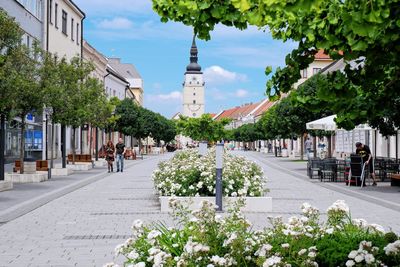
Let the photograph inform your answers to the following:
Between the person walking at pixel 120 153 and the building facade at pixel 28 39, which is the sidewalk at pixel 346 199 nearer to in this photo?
the person walking at pixel 120 153

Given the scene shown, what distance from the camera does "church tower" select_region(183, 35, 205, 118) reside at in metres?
146

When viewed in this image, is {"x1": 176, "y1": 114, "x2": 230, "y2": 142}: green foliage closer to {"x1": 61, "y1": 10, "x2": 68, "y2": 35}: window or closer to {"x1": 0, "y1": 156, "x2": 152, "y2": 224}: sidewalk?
{"x1": 0, "y1": 156, "x2": 152, "y2": 224}: sidewalk

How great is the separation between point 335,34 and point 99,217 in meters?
10.1

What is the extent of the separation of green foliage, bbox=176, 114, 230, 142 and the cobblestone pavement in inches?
634

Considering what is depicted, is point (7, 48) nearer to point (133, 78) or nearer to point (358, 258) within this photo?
point (358, 258)

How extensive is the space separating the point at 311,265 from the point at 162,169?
42.0 ft

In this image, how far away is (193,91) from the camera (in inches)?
6043

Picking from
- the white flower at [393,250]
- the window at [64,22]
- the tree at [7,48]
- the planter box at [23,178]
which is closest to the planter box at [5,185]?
the tree at [7,48]

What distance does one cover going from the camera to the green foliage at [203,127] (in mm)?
38719

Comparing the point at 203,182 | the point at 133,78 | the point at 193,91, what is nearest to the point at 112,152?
the point at 203,182

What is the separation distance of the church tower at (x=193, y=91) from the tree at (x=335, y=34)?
138600 mm

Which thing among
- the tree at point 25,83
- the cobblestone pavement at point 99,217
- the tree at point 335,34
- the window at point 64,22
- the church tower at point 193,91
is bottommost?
the cobblestone pavement at point 99,217

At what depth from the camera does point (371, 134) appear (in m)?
48.4

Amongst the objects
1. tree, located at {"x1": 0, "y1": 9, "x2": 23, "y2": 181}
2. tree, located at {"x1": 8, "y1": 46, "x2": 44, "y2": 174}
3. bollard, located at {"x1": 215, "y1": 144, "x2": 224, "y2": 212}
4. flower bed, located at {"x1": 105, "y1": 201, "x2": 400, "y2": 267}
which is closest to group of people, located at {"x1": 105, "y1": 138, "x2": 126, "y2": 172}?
tree, located at {"x1": 8, "y1": 46, "x2": 44, "y2": 174}
